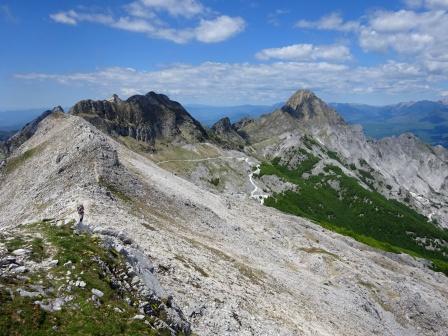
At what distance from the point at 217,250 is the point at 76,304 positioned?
1442 inches

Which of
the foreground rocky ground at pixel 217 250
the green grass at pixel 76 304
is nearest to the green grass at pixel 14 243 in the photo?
the green grass at pixel 76 304

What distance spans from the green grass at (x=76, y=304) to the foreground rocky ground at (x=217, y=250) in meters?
8.90

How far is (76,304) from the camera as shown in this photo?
87.9 ft

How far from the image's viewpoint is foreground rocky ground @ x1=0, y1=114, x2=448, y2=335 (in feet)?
145

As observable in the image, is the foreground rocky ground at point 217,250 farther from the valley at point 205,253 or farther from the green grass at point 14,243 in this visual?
the green grass at point 14,243

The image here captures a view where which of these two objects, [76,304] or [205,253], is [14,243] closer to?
[76,304]

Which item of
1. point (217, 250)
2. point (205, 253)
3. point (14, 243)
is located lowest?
point (217, 250)

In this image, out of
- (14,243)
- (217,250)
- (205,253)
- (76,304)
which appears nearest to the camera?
(76,304)

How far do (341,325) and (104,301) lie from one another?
132 feet

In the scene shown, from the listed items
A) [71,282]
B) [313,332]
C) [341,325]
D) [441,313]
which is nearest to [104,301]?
[71,282]

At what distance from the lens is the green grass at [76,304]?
24.1 metres

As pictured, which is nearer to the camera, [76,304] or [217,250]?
[76,304]

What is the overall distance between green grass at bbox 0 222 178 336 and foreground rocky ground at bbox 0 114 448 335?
29.2 feet

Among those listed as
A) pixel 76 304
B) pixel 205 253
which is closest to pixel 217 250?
pixel 205 253
